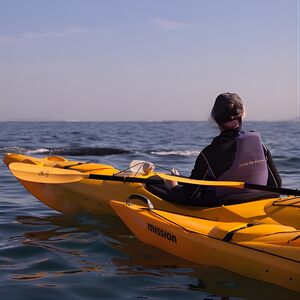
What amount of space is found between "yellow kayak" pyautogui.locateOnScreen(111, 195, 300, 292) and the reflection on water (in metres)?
0.10

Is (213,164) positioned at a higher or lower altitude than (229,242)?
higher

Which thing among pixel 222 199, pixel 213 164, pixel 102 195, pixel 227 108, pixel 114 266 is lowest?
pixel 114 266

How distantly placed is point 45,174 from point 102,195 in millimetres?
845

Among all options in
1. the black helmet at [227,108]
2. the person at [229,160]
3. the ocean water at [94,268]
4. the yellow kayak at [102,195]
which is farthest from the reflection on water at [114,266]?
the black helmet at [227,108]

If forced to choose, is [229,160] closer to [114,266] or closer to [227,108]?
[227,108]

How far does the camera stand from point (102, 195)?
6.99 meters

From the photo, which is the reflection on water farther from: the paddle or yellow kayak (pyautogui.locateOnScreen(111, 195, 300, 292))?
the paddle

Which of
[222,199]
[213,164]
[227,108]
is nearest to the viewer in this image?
[227,108]

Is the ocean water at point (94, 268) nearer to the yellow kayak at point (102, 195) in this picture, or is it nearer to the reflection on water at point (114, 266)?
the reflection on water at point (114, 266)

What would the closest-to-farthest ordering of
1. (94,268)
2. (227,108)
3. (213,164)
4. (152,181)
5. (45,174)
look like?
(94,268), (227,108), (213,164), (152,181), (45,174)

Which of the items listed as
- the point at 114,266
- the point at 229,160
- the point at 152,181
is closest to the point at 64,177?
the point at 152,181

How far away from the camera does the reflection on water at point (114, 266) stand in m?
4.41

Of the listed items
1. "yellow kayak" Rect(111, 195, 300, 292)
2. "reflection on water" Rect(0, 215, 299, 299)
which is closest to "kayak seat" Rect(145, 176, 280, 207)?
"yellow kayak" Rect(111, 195, 300, 292)

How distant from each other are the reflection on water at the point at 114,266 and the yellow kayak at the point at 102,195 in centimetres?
50
